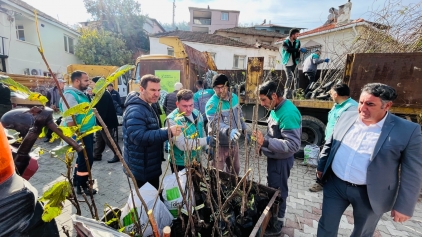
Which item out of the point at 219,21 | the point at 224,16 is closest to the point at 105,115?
the point at 219,21

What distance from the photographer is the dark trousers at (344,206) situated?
1.79 m

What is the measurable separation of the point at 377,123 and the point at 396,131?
144 mm

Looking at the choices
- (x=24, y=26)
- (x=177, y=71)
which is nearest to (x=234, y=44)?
(x=177, y=71)

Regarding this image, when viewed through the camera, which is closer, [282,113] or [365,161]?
[365,161]

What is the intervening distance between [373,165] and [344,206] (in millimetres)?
535

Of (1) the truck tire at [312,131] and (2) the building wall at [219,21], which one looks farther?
(2) the building wall at [219,21]

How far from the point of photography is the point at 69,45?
16.3 m

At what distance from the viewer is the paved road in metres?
2.64

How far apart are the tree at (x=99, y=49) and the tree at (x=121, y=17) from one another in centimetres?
376

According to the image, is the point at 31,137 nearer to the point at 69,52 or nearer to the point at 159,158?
the point at 159,158

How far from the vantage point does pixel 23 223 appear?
78 centimetres

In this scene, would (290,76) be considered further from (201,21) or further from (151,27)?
(201,21)

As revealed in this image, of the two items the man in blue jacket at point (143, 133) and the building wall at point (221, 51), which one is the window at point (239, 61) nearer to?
the building wall at point (221, 51)

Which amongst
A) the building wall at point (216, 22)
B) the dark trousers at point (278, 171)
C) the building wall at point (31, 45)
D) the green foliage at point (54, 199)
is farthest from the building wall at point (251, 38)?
the green foliage at point (54, 199)
